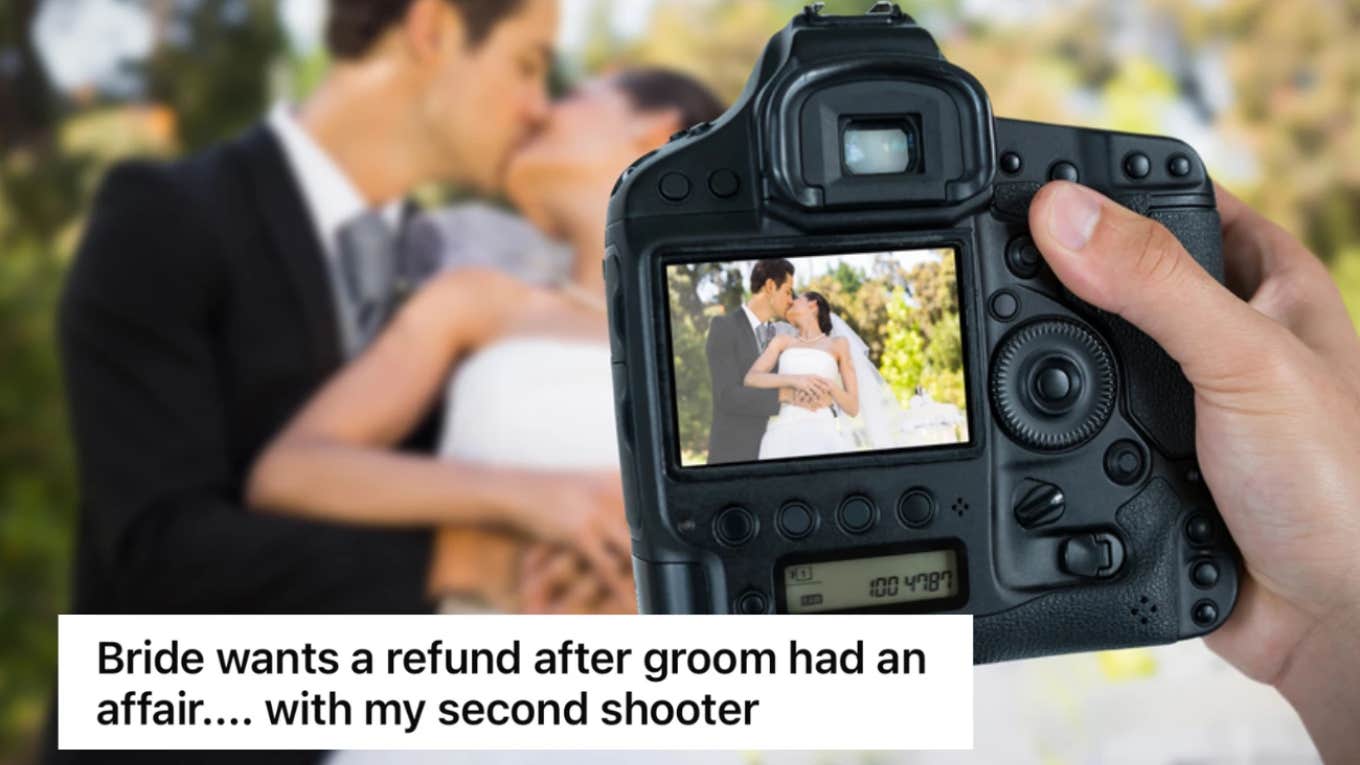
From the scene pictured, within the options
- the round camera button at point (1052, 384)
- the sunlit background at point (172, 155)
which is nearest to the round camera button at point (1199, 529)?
the round camera button at point (1052, 384)

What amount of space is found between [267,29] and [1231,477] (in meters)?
1.32

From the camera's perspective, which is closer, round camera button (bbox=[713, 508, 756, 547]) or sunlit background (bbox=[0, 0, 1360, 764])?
round camera button (bbox=[713, 508, 756, 547])

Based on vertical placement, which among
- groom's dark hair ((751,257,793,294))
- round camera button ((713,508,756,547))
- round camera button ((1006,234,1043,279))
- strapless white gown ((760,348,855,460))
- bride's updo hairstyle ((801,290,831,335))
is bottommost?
round camera button ((713,508,756,547))

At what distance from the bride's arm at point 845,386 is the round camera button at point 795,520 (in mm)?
59

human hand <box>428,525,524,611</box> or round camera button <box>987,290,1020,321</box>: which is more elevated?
round camera button <box>987,290,1020,321</box>

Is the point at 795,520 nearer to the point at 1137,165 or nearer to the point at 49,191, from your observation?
the point at 1137,165

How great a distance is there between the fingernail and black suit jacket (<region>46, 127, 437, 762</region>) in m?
1.06

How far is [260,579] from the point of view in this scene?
153 centimetres

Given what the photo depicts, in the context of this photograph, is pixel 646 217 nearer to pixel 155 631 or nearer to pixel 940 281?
pixel 940 281

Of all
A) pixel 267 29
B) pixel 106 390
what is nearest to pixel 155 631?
pixel 106 390

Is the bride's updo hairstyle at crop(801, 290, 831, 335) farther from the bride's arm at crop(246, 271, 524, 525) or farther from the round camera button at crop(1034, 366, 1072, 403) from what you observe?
the bride's arm at crop(246, 271, 524, 525)

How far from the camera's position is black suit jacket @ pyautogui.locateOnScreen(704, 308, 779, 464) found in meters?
0.65

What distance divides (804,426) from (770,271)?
0.09m

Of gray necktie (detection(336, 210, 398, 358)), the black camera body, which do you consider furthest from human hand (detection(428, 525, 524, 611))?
the black camera body
